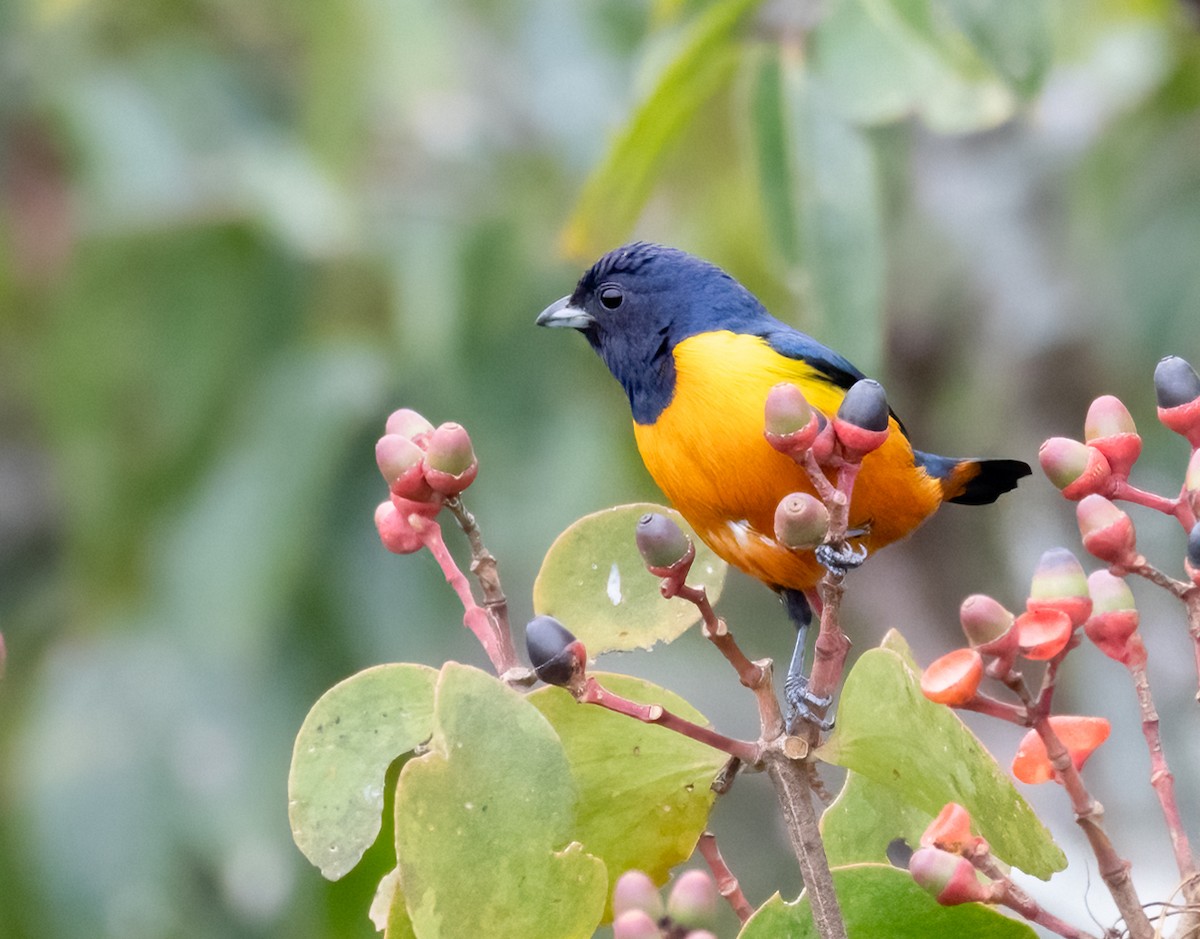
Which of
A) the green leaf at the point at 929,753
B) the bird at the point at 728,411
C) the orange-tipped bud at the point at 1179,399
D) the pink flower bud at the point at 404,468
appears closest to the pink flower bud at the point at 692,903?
the green leaf at the point at 929,753

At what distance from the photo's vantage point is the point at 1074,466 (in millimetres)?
1160

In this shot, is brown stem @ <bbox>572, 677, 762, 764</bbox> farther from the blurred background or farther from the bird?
the blurred background

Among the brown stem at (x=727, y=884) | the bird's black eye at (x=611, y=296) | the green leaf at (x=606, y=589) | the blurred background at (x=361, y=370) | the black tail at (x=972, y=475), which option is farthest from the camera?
the blurred background at (x=361, y=370)

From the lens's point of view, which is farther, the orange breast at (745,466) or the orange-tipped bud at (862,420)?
the orange breast at (745,466)

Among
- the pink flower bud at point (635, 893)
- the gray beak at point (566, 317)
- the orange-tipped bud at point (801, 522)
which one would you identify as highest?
the orange-tipped bud at point (801, 522)

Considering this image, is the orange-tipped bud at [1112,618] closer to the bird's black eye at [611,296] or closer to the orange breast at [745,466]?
the orange breast at [745,466]

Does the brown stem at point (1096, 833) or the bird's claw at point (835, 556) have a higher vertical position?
the bird's claw at point (835, 556)

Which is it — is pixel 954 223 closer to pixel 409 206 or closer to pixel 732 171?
pixel 732 171

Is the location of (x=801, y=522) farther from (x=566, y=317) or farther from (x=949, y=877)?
(x=566, y=317)

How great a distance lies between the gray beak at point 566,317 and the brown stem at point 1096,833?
149 centimetres

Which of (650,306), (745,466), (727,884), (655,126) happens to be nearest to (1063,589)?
(727,884)

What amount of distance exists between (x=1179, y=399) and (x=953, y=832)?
37 cm

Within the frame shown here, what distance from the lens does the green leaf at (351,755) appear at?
118 cm

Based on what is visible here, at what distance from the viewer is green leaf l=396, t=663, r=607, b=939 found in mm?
1079
